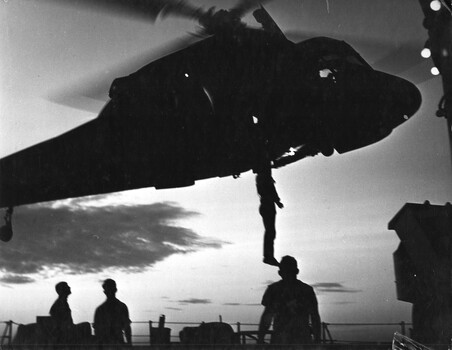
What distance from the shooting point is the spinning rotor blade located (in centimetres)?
112

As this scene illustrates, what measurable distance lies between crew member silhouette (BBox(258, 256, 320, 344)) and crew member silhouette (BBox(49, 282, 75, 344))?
0.40 meters

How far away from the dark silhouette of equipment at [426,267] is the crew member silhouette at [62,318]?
680mm

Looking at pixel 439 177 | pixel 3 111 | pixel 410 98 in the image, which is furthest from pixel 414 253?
pixel 3 111

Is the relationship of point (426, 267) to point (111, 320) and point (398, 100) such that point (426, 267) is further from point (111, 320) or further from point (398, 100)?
point (111, 320)

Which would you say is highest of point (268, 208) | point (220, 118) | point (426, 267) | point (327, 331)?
point (220, 118)

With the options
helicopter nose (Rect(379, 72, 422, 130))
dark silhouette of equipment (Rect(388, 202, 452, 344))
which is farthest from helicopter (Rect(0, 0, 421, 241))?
dark silhouette of equipment (Rect(388, 202, 452, 344))

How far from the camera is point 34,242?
1102 mm

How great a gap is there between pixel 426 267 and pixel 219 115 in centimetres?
57

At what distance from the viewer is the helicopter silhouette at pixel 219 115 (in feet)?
3.67

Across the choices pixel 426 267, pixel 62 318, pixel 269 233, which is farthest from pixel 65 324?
pixel 426 267

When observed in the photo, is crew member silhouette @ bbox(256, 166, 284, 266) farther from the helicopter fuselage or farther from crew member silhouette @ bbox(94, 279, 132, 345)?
crew member silhouette @ bbox(94, 279, 132, 345)

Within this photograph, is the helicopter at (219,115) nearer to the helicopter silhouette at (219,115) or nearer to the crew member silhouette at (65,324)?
the helicopter silhouette at (219,115)

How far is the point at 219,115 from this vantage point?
114 centimetres

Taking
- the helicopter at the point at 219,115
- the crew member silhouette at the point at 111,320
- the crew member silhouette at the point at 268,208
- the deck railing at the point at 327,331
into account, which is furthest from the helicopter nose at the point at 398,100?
the crew member silhouette at the point at 111,320
